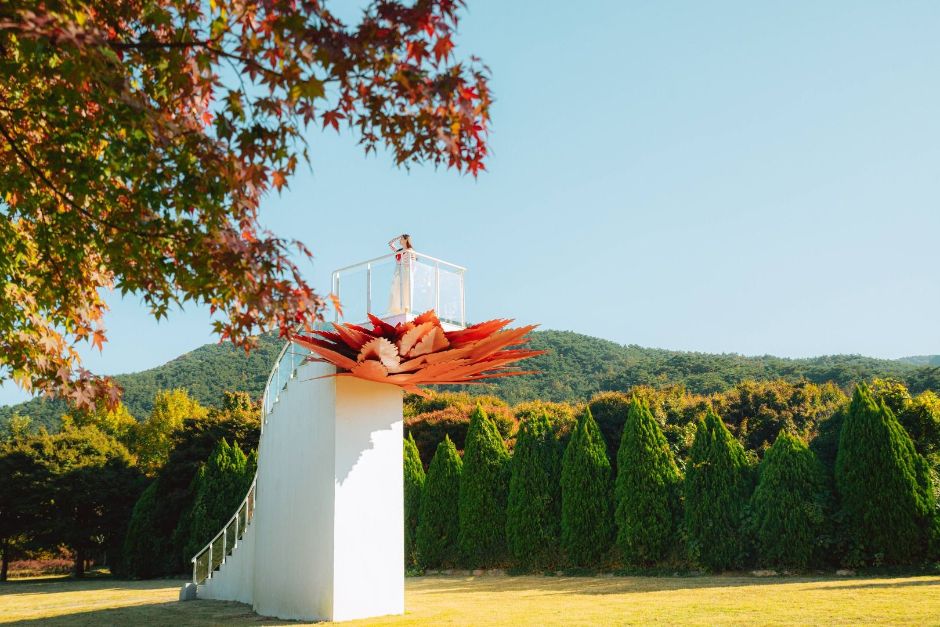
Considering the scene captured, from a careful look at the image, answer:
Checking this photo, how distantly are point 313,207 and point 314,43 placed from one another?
376cm

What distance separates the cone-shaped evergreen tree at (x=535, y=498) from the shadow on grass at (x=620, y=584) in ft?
2.97

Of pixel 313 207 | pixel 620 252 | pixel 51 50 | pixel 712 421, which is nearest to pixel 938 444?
pixel 712 421

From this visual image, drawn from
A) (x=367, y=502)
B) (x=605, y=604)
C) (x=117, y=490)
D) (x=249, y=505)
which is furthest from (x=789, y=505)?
(x=117, y=490)

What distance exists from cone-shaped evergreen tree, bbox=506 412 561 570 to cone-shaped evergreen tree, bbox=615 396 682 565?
1.77 m

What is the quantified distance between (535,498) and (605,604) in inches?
293

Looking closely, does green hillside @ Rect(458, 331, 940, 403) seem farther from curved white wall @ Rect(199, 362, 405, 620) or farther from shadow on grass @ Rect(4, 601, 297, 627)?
curved white wall @ Rect(199, 362, 405, 620)

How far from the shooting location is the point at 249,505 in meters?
12.6

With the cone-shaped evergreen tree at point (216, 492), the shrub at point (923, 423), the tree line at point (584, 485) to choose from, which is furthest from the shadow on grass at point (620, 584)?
the cone-shaped evergreen tree at point (216, 492)

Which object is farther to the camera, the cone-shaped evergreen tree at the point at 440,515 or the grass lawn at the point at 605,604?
the cone-shaped evergreen tree at the point at 440,515

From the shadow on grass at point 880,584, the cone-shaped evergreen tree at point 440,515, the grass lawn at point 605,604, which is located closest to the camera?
the grass lawn at point 605,604

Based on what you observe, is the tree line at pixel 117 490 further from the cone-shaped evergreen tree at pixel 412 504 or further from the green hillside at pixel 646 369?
the green hillside at pixel 646 369

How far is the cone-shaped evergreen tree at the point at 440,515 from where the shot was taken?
17.9 metres

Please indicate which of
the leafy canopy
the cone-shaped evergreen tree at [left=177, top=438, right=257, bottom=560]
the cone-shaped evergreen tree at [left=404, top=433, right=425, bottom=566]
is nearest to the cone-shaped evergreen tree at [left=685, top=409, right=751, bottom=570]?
the cone-shaped evergreen tree at [left=404, top=433, right=425, bottom=566]

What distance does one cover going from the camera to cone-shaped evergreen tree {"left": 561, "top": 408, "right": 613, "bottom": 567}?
15.5m
